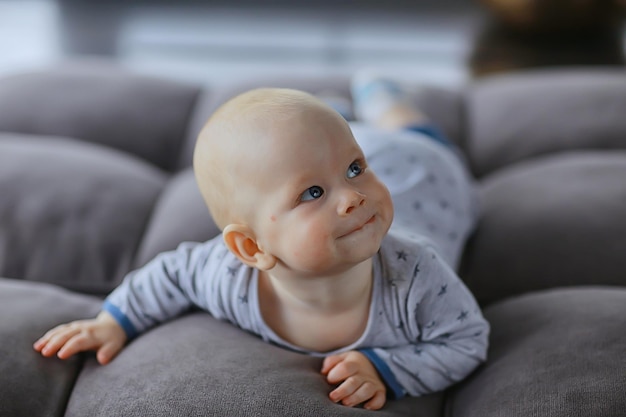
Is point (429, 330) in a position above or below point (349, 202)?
below

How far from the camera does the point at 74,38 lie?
8.61 feet

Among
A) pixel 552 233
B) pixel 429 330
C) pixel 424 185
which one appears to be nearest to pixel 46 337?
pixel 429 330

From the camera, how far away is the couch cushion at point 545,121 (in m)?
1.56

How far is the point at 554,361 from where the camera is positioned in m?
0.99

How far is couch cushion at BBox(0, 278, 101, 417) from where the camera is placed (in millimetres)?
973

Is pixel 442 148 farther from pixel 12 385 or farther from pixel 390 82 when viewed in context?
pixel 12 385

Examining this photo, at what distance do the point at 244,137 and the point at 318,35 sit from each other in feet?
6.06

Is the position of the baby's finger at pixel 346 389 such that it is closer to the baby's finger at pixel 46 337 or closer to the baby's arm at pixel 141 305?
the baby's arm at pixel 141 305

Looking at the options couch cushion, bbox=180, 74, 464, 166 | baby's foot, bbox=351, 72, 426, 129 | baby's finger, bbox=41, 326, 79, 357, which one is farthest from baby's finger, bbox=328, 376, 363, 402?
couch cushion, bbox=180, 74, 464, 166

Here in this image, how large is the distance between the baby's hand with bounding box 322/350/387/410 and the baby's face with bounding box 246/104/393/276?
0.14m

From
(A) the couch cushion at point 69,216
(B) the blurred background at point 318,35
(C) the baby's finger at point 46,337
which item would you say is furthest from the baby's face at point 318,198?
(B) the blurred background at point 318,35

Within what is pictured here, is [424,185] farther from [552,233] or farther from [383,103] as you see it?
[383,103]

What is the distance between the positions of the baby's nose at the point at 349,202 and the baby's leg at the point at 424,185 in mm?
278

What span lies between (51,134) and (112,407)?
0.78 metres
